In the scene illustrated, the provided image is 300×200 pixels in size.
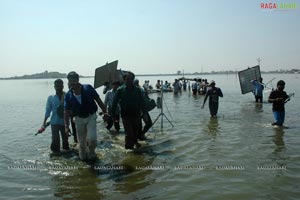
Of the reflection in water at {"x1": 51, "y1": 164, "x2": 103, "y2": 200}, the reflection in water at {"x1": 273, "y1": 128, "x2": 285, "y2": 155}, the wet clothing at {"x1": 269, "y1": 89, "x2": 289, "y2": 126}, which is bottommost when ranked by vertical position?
the reflection in water at {"x1": 51, "y1": 164, "x2": 103, "y2": 200}

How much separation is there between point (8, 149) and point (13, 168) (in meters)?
2.44

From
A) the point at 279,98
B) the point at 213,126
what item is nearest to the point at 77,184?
the point at 213,126

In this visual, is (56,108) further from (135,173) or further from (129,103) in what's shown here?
(135,173)

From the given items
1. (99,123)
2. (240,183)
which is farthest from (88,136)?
(99,123)

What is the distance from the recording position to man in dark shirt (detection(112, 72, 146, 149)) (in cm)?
868

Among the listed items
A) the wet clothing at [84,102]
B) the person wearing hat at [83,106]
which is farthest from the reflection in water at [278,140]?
the wet clothing at [84,102]

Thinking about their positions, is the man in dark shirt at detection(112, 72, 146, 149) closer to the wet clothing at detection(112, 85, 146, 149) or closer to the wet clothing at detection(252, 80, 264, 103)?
the wet clothing at detection(112, 85, 146, 149)

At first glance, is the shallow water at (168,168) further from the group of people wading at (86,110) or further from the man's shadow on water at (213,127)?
the group of people wading at (86,110)

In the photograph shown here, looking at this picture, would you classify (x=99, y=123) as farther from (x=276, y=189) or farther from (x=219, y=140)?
(x=276, y=189)

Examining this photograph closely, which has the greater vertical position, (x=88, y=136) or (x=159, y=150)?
(x=88, y=136)

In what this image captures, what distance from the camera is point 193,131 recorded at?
39.7ft

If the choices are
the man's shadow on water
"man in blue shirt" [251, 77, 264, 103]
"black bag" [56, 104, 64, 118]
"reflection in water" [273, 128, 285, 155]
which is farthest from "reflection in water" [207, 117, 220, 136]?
"man in blue shirt" [251, 77, 264, 103]

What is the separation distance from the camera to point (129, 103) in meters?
8.69

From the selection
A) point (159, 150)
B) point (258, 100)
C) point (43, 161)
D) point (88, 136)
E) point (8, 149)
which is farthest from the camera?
point (258, 100)
